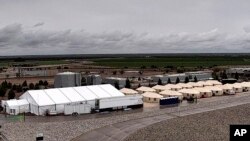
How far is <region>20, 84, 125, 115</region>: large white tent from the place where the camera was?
53.5 meters

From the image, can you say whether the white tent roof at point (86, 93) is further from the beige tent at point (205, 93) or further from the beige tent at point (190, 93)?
the beige tent at point (205, 93)

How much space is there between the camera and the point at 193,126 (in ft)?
143

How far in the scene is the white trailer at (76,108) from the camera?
2104 inches

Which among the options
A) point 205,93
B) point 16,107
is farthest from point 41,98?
point 205,93

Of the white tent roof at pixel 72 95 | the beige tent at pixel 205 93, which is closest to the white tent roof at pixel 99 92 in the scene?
the white tent roof at pixel 72 95

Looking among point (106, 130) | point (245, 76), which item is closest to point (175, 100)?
point (106, 130)

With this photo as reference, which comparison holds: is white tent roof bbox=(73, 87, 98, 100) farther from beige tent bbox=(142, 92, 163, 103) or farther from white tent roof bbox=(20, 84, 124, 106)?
beige tent bbox=(142, 92, 163, 103)

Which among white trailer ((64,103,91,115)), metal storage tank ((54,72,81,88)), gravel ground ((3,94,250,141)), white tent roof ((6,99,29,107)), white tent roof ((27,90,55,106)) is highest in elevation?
metal storage tank ((54,72,81,88))

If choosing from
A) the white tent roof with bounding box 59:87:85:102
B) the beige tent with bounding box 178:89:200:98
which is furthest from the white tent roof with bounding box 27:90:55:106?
the beige tent with bounding box 178:89:200:98

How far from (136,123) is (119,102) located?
435 inches

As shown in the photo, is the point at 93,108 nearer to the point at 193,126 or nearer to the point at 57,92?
the point at 57,92

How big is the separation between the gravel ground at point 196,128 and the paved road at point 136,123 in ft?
5.30

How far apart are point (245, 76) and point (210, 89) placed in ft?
179

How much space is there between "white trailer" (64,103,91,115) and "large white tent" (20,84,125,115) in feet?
0.56
